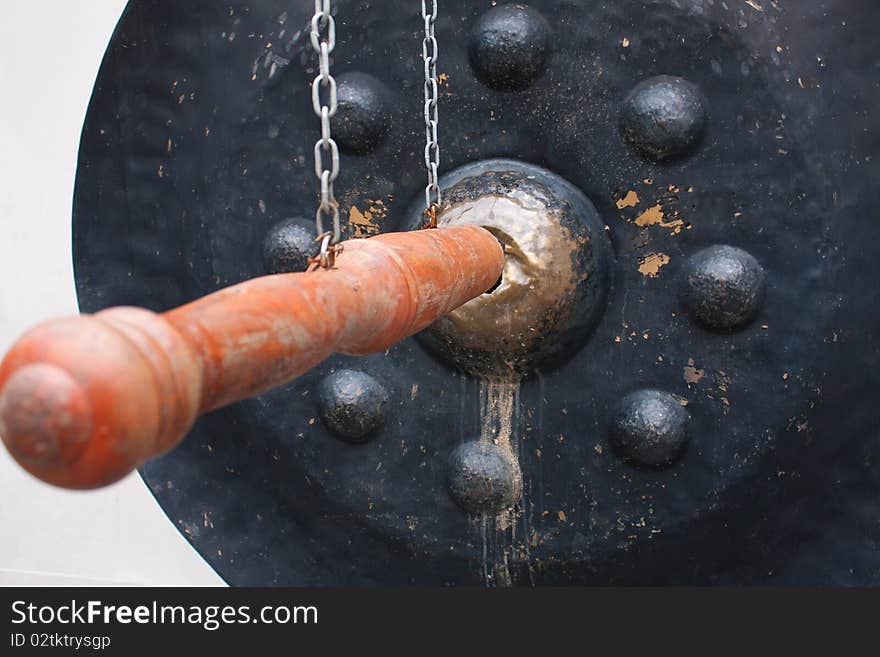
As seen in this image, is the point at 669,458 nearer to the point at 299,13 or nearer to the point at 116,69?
the point at 299,13

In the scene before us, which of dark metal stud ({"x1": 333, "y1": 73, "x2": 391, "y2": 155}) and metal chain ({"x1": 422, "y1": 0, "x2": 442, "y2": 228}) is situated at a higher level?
dark metal stud ({"x1": 333, "y1": 73, "x2": 391, "y2": 155})

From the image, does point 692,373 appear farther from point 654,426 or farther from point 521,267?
→ point 521,267

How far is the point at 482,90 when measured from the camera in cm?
85

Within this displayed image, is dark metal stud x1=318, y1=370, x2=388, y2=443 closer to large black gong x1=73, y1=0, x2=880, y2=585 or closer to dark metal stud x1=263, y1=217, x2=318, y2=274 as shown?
large black gong x1=73, y1=0, x2=880, y2=585

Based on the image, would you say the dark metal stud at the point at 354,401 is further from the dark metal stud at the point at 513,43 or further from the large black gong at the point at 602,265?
the dark metal stud at the point at 513,43

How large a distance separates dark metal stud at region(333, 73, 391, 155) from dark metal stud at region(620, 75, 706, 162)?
0.22 m

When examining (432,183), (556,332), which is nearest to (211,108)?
(432,183)

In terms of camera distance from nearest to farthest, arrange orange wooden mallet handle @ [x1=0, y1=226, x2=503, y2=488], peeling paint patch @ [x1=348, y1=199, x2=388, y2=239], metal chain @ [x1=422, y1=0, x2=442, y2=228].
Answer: orange wooden mallet handle @ [x1=0, y1=226, x2=503, y2=488]
metal chain @ [x1=422, y1=0, x2=442, y2=228]
peeling paint patch @ [x1=348, y1=199, x2=388, y2=239]

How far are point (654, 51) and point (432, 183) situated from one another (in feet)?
0.71

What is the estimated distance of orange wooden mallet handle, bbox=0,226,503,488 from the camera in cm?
32

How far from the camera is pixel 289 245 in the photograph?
0.90m

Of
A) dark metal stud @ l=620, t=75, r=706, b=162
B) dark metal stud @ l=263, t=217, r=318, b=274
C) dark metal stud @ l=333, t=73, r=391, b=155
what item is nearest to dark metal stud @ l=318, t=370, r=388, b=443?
dark metal stud @ l=263, t=217, r=318, b=274

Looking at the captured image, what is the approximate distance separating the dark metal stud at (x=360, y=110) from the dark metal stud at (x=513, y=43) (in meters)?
0.10

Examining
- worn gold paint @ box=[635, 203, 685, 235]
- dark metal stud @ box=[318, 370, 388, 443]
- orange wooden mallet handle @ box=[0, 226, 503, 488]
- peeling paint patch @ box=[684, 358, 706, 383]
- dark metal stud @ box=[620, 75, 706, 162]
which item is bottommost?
orange wooden mallet handle @ box=[0, 226, 503, 488]
